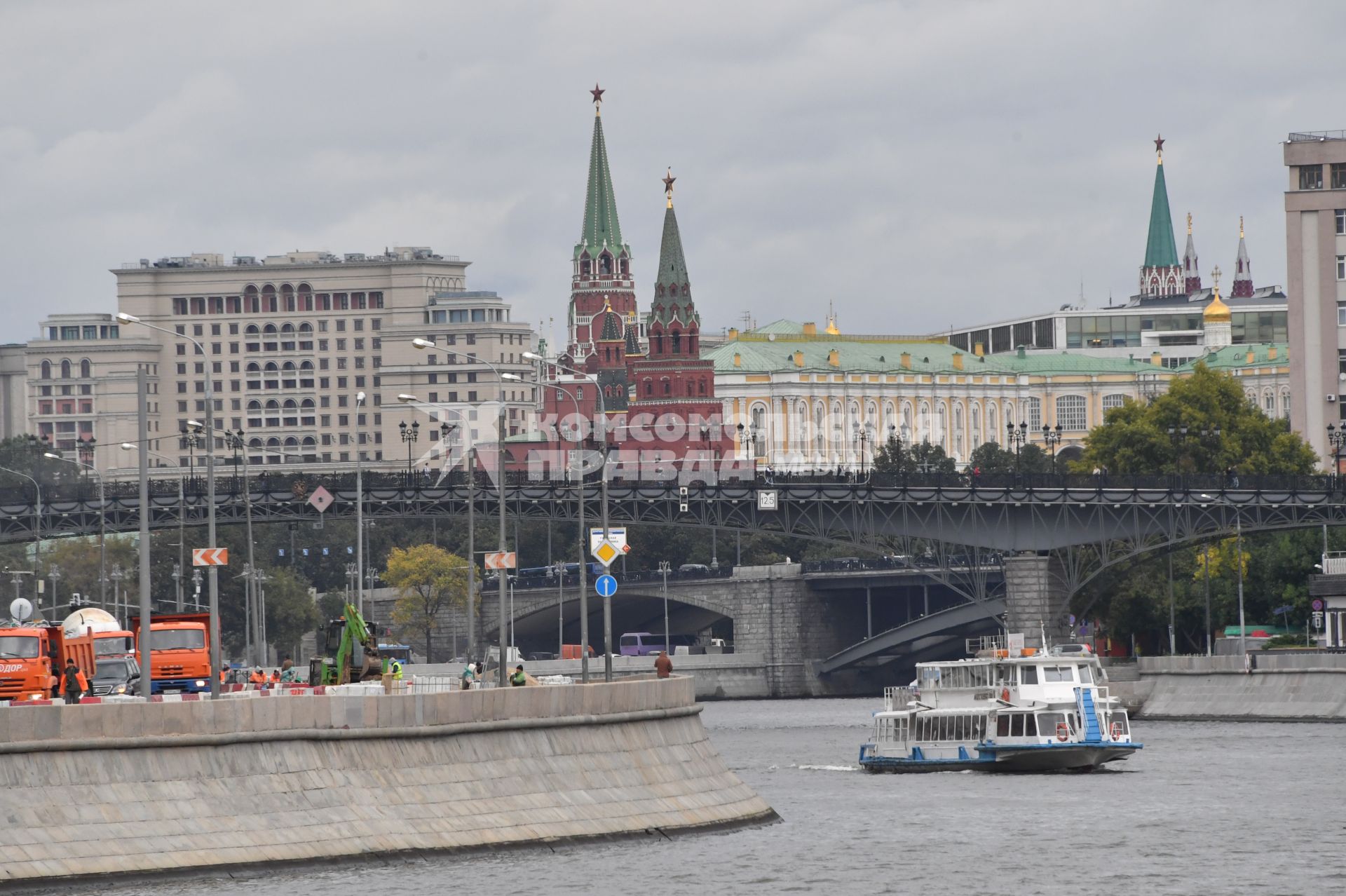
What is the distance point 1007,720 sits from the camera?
261 ft

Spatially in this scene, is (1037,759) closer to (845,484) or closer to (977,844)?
(977,844)

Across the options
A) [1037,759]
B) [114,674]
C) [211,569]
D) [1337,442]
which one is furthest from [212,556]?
[1337,442]

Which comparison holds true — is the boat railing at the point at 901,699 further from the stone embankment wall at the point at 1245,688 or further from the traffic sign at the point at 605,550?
the traffic sign at the point at 605,550

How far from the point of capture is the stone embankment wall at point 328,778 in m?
36.0

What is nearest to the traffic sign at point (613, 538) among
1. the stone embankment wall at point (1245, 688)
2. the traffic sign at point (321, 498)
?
the stone embankment wall at point (1245, 688)

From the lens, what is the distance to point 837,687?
16788 cm

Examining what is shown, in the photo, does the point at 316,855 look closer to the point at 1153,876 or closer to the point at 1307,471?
the point at 1153,876

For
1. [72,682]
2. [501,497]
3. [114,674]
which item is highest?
[501,497]

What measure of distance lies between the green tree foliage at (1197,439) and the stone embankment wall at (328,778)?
105 metres

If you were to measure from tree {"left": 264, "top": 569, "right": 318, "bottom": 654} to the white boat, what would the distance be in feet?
299

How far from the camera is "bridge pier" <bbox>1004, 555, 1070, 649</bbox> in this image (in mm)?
130250

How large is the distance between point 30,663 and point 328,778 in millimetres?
13730

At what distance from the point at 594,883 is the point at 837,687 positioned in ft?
415

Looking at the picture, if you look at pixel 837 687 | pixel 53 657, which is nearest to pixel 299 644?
pixel 837 687
